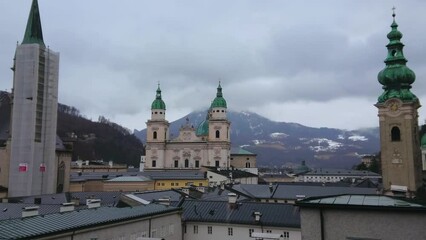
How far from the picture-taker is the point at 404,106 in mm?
53812

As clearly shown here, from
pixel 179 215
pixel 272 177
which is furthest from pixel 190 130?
pixel 179 215

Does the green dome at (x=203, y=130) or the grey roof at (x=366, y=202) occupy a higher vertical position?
the green dome at (x=203, y=130)

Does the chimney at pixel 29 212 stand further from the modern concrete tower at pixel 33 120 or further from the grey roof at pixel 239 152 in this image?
the grey roof at pixel 239 152

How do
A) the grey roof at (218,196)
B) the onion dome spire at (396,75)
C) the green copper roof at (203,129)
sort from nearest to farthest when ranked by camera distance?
the grey roof at (218,196) < the onion dome spire at (396,75) < the green copper roof at (203,129)

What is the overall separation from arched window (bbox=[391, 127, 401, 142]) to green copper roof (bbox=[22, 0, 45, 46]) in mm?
45966

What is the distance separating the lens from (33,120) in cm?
5231

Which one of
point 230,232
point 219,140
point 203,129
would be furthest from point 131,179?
point 203,129

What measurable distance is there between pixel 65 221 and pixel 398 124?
4555 centimetres

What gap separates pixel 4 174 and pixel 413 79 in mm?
52428

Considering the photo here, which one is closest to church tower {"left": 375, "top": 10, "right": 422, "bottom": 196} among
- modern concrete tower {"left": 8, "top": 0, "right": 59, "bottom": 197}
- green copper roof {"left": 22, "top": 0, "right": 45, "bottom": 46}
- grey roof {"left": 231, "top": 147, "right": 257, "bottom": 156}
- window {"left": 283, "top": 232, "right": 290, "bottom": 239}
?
window {"left": 283, "top": 232, "right": 290, "bottom": 239}

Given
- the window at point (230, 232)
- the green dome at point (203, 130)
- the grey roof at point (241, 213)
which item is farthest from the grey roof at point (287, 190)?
the green dome at point (203, 130)

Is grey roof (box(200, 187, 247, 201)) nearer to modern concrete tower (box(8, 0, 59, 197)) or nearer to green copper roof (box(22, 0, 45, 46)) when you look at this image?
modern concrete tower (box(8, 0, 59, 197))

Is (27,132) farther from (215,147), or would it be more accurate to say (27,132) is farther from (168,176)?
(215,147)

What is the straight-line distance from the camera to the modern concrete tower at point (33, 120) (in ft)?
168
